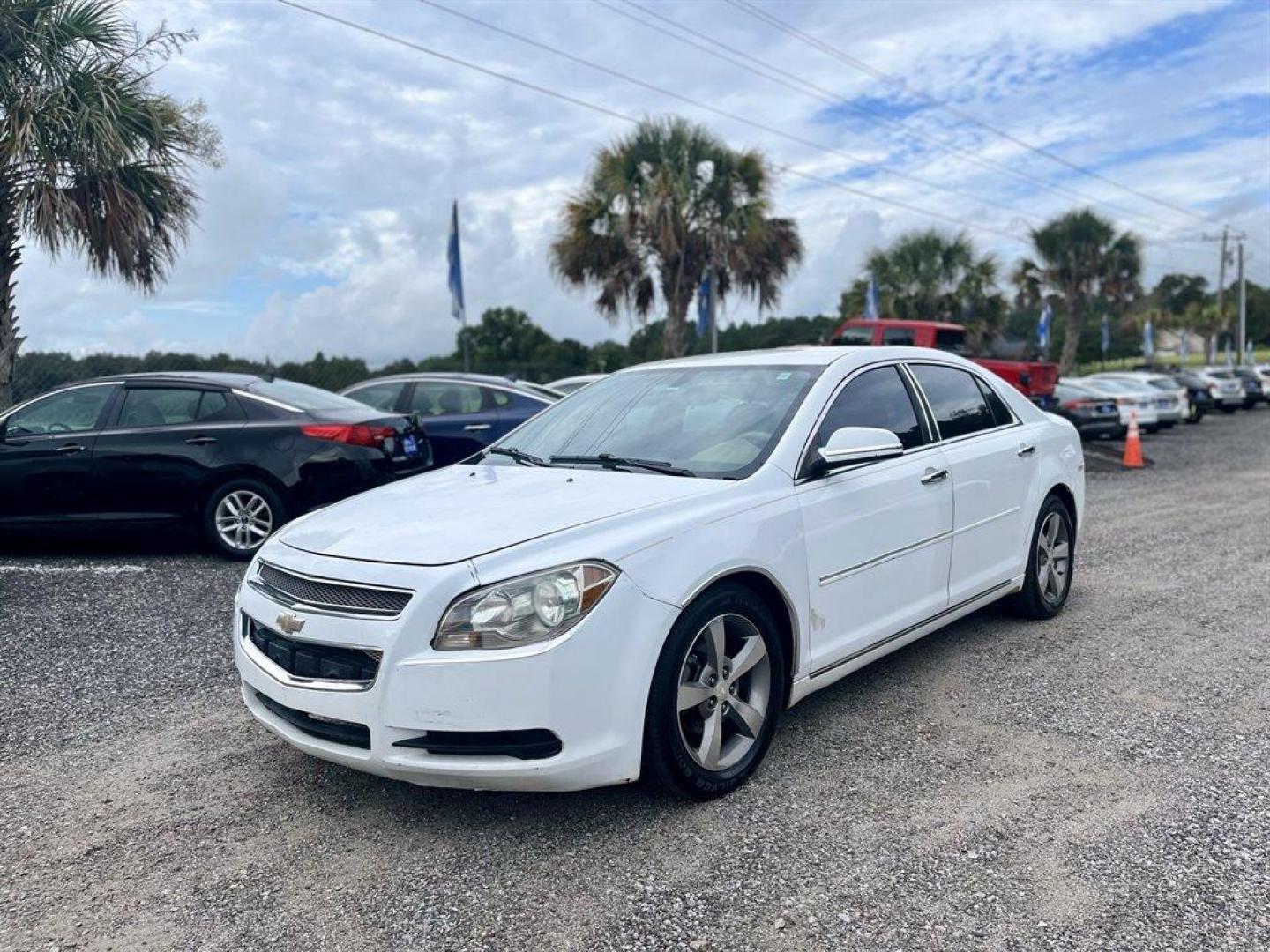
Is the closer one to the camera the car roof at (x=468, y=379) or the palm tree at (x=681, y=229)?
the car roof at (x=468, y=379)

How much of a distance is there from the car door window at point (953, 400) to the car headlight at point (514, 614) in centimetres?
245

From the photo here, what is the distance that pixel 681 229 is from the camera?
21328mm

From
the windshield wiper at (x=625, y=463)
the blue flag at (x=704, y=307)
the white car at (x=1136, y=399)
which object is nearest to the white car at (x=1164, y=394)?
the white car at (x=1136, y=399)

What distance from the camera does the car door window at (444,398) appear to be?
1030 centimetres

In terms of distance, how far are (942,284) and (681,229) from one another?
12.9 m

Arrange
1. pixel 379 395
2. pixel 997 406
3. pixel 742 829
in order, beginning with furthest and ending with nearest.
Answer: pixel 379 395, pixel 997 406, pixel 742 829

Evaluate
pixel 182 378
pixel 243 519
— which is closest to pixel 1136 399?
pixel 243 519

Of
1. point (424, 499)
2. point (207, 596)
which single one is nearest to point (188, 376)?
point (207, 596)

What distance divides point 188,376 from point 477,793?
5523 millimetres

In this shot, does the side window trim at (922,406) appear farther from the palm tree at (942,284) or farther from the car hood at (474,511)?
the palm tree at (942,284)

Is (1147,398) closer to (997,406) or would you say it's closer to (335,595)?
(997,406)

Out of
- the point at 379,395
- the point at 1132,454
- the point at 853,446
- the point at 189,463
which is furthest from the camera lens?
the point at 1132,454

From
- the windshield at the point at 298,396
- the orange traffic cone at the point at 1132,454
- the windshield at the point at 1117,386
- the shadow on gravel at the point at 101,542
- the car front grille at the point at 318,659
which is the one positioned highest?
the windshield at the point at 298,396

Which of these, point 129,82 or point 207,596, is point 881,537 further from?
point 129,82
